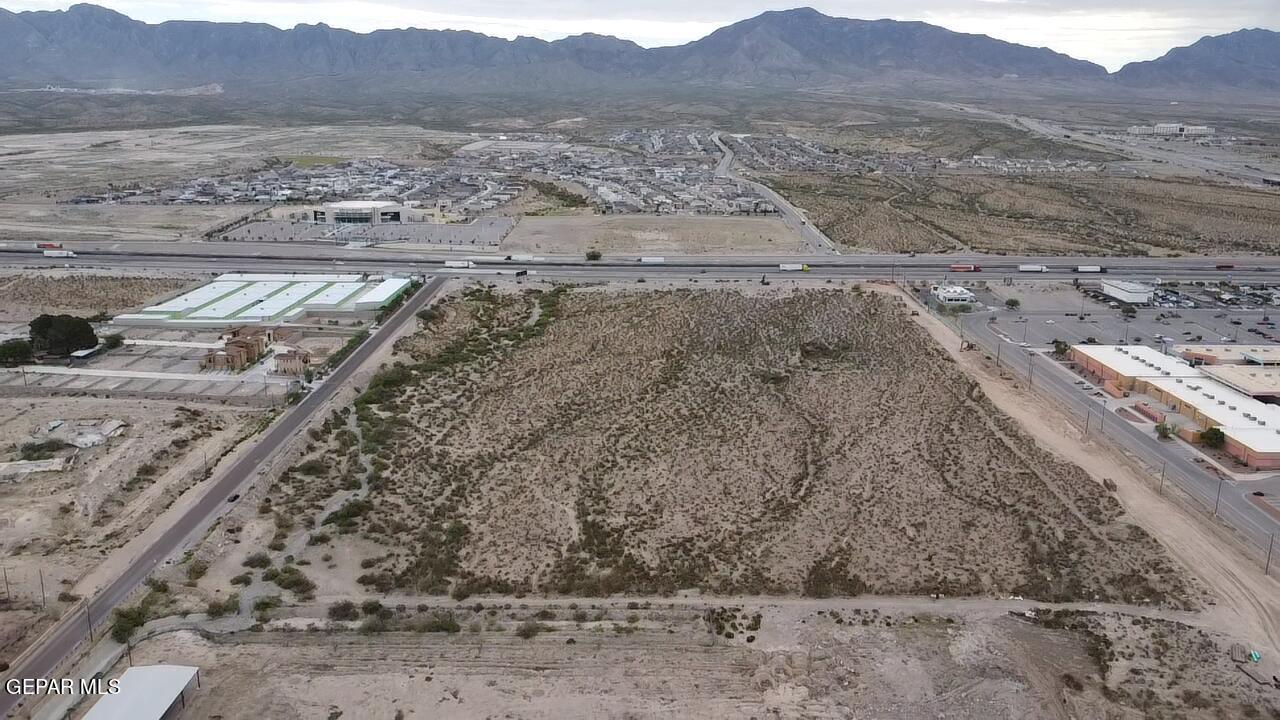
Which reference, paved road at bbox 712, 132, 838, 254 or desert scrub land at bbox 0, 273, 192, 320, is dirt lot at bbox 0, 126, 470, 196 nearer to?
desert scrub land at bbox 0, 273, 192, 320

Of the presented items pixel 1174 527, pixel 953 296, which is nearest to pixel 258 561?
pixel 1174 527

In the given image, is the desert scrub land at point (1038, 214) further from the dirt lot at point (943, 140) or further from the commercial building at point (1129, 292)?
the dirt lot at point (943, 140)

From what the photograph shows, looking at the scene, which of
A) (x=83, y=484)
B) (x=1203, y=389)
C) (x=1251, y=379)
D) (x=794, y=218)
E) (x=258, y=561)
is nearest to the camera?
(x=258, y=561)

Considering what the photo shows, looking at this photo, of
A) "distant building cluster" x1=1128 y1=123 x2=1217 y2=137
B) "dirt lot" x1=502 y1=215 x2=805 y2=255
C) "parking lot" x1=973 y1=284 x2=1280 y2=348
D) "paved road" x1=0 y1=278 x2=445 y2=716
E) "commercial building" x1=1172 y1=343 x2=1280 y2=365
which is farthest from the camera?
"distant building cluster" x1=1128 y1=123 x2=1217 y2=137

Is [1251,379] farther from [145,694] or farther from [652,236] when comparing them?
[652,236]

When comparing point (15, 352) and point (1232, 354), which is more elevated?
point (15, 352)

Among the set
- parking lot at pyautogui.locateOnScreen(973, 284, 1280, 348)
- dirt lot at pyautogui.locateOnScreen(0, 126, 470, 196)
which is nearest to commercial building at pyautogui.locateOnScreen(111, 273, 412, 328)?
parking lot at pyautogui.locateOnScreen(973, 284, 1280, 348)

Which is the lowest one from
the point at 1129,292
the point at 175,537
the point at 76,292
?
the point at 175,537

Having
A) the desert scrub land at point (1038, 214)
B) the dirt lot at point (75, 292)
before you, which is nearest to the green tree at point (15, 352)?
the dirt lot at point (75, 292)
